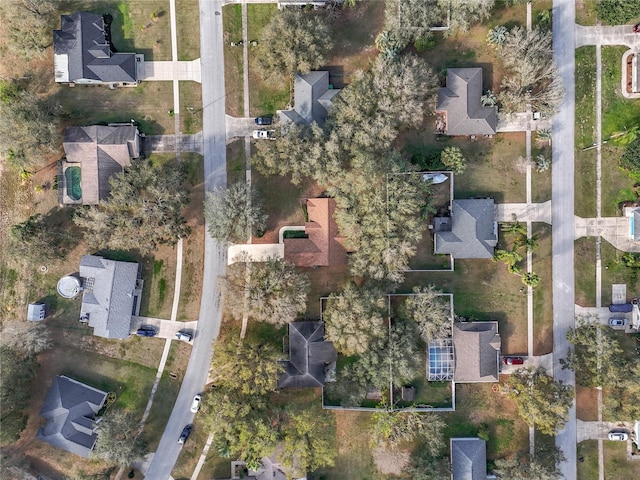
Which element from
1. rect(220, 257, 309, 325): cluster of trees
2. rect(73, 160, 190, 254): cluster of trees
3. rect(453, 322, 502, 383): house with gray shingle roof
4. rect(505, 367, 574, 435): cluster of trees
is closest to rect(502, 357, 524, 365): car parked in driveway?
rect(505, 367, 574, 435): cluster of trees

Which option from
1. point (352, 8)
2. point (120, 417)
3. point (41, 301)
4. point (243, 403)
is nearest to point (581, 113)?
point (352, 8)

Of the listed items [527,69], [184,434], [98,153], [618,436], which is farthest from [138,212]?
[618,436]

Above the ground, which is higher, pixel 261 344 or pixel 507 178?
pixel 507 178

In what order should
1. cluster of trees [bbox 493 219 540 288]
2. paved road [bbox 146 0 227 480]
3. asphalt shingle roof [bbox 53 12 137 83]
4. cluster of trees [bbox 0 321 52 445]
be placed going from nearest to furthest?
1. cluster of trees [bbox 0 321 52 445]
2. asphalt shingle roof [bbox 53 12 137 83]
3. cluster of trees [bbox 493 219 540 288]
4. paved road [bbox 146 0 227 480]

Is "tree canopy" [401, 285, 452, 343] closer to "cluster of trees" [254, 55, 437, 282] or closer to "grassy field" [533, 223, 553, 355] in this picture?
"cluster of trees" [254, 55, 437, 282]

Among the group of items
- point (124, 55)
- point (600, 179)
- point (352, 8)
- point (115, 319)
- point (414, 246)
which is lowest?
point (115, 319)

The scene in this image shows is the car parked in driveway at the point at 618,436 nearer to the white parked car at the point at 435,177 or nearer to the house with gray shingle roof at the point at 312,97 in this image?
the white parked car at the point at 435,177

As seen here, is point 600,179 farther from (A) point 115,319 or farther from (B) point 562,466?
(A) point 115,319
